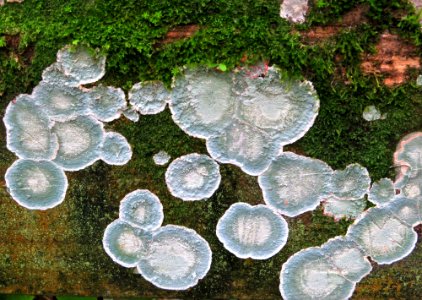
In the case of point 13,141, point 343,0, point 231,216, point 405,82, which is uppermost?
point 343,0

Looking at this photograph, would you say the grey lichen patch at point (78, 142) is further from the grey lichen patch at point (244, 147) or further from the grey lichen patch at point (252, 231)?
the grey lichen patch at point (252, 231)

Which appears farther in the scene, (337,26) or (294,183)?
(294,183)

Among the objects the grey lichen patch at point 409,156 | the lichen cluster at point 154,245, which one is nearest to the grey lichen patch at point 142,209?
the lichen cluster at point 154,245

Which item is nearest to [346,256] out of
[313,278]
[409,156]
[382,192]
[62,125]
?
[313,278]

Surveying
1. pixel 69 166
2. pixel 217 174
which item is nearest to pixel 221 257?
pixel 217 174

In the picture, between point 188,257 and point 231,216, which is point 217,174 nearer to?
point 231,216

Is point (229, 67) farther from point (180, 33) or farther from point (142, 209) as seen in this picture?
point (142, 209)
